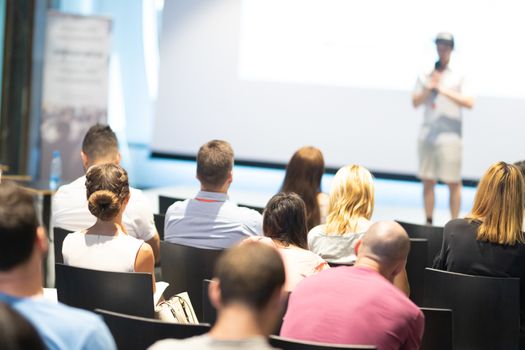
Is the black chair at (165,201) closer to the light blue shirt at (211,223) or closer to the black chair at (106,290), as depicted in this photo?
the light blue shirt at (211,223)

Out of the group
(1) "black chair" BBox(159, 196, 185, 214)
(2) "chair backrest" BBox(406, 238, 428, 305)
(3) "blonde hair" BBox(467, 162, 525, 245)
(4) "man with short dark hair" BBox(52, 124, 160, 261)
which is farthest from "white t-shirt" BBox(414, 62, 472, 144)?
(4) "man with short dark hair" BBox(52, 124, 160, 261)

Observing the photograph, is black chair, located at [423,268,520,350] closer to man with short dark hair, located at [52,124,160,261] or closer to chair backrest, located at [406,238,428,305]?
chair backrest, located at [406,238,428,305]

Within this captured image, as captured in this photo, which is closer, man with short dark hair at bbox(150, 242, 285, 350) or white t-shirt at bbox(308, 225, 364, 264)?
man with short dark hair at bbox(150, 242, 285, 350)

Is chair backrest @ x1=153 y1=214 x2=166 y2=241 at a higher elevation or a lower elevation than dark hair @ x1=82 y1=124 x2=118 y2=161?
lower

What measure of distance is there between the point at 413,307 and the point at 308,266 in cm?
81

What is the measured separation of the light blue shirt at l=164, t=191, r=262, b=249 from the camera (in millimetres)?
4098

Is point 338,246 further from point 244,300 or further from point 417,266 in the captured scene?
point 244,300

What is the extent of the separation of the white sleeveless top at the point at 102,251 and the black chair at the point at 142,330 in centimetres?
72

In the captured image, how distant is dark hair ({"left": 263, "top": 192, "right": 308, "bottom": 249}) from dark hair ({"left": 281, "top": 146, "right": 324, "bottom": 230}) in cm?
123

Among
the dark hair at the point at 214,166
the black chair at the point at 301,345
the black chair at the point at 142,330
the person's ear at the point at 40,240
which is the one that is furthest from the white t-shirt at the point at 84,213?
the person's ear at the point at 40,240

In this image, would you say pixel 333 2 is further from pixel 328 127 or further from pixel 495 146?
pixel 495 146

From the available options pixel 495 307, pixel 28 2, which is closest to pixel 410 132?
pixel 28 2

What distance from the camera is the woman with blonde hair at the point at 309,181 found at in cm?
469

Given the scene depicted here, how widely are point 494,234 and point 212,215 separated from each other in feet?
4.26
